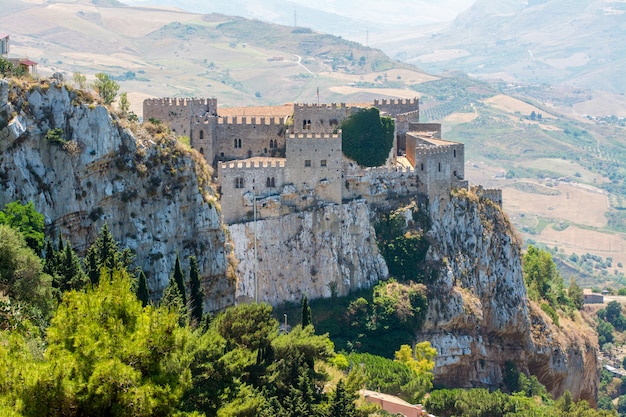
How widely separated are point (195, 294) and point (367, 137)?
25483 mm

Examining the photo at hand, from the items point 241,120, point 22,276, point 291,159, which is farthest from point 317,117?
point 22,276

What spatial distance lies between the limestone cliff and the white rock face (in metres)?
4.73

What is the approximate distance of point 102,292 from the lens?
139 ft

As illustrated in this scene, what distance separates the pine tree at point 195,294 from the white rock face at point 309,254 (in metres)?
12.3

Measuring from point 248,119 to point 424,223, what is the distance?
49.5ft

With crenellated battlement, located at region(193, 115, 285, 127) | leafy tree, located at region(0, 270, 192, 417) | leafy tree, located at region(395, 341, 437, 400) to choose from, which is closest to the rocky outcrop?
leafy tree, located at region(395, 341, 437, 400)

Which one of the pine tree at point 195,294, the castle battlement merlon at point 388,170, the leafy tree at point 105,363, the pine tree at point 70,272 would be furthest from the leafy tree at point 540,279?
the leafy tree at point 105,363

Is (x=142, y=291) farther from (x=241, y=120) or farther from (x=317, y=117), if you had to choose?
(x=317, y=117)

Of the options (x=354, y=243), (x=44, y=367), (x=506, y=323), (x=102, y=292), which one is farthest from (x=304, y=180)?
(x=44, y=367)

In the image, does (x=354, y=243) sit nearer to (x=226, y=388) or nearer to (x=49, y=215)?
(x=49, y=215)

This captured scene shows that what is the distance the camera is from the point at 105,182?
2697 inches

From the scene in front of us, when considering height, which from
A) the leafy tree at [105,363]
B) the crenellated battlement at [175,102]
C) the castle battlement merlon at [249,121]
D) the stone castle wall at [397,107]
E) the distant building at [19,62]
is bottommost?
the leafy tree at [105,363]

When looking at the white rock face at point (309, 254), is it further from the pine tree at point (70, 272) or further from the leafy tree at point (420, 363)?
the pine tree at point (70, 272)

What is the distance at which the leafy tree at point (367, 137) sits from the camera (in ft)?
281
